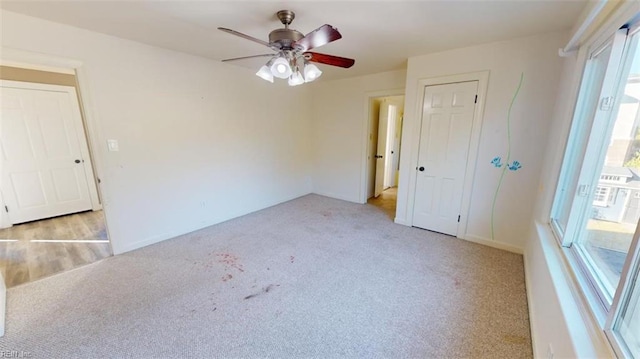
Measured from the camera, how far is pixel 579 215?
161 centimetres

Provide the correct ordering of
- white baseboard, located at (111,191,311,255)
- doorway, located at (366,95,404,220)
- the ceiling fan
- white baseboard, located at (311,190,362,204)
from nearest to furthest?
the ceiling fan → white baseboard, located at (111,191,311,255) → doorway, located at (366,95,404,220) → white baseboard, located at (311,190,362,204)

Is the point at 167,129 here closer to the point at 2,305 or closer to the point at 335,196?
the point at 2,305

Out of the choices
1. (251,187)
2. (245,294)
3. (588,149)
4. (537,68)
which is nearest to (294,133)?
(251,187)

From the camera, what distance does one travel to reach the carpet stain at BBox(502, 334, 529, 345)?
159 cm

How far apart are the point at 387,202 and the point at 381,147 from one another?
45.2 inches

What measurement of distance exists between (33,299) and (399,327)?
300 centimetres

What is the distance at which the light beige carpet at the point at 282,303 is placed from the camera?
1.57 metres

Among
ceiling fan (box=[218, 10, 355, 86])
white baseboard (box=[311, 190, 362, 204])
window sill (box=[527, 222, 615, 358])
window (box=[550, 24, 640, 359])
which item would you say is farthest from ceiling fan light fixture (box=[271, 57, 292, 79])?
white baseboard (box=[311, 190, 362, 204])

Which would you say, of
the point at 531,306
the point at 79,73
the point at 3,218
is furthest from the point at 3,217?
the point at 531,306

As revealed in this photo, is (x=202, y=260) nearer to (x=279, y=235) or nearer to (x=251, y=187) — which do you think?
(x=279, y=235)

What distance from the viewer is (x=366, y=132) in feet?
14.4

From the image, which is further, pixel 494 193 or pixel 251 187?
pixel 251 187

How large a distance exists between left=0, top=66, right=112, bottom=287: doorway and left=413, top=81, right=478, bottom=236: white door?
4.07 m

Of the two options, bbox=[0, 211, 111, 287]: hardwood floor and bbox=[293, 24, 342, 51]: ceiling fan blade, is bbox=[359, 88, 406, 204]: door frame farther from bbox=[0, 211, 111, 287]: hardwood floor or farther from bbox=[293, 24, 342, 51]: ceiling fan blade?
bbox=[0, 211, 111, 287]: hardwood floor
